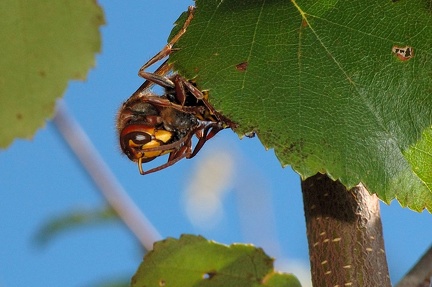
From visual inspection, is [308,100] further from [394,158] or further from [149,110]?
[149,110]

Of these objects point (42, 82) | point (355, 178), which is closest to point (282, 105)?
point (355, 178)

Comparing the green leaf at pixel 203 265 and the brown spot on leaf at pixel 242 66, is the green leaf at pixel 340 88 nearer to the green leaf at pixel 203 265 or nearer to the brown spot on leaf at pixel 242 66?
the brown spot on leaf at pixel 242 66

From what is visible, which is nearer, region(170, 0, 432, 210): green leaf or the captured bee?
region(170, 0, 432, 210): green leaf

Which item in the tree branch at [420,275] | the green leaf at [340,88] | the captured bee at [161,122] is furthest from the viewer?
the captured bee at [161,122]

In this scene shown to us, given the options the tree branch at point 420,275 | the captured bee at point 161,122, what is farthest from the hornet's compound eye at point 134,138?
the tree branch at point 420,275

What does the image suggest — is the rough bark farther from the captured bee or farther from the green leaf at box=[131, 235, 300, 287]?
the captured bee

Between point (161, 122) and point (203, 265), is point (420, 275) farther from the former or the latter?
point (161, 122)

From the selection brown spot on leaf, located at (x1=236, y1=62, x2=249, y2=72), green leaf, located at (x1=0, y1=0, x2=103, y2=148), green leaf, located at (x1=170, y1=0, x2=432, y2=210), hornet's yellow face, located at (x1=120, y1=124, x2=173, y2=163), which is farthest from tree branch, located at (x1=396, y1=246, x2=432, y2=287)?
hornet's yellow face, located at (x1=120, y1=124, x2=173, y2=163)

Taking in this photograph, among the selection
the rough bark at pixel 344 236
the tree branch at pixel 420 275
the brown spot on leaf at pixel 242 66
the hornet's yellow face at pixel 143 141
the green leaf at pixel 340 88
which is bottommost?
the tree branch at pixel 420 275
